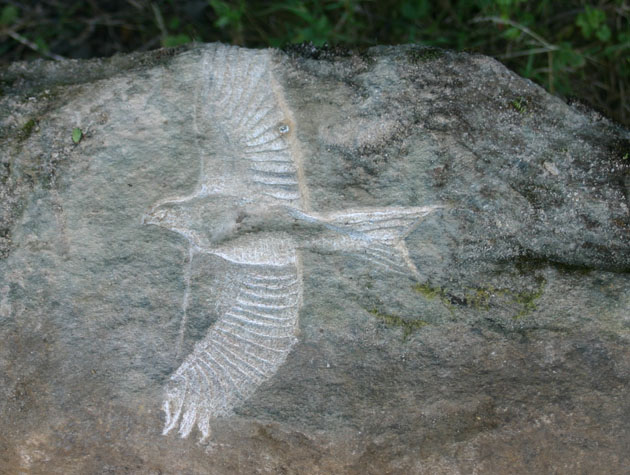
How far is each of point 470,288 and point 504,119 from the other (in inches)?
22.3

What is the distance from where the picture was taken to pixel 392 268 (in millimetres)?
1930

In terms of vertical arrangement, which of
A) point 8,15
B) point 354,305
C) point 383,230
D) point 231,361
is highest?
point 8,15

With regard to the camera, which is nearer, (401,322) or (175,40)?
(401,322)

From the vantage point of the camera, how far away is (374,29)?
3.10 meters

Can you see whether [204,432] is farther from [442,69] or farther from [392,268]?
[442,69]

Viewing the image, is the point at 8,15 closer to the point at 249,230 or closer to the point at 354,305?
the point at 249,230

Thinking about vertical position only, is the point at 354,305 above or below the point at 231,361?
above

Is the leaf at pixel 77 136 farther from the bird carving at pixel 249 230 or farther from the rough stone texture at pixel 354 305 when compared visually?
the bird carving at pixel 249 230

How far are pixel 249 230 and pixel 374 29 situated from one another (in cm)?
156

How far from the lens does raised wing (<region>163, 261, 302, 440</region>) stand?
1.91 metres

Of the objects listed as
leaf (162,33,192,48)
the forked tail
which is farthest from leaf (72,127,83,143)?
leaf (162,33,192,48)

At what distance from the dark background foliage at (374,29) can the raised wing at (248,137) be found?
0.86 metres

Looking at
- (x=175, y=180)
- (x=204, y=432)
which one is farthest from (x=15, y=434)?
(x=175, y=180)

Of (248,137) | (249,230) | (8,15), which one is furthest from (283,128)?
(8,15)
